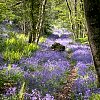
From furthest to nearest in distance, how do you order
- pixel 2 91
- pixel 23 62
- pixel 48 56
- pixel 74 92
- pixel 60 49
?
1. pixel 60 49
2. pixel 48 56
3. pixel 23 62
4. pixel 74 92
5. pixel 2 91

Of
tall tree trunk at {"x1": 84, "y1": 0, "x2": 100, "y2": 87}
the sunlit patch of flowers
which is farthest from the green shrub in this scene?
tall tree trunk at {"x1": 84, "y1": 0, "x2": 100, "y2": 87}

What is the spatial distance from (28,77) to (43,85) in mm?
743

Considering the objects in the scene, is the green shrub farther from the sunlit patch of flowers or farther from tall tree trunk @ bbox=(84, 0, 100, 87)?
tall tree trunk @ bbox=(84, 0, 100, 87)

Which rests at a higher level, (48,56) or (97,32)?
(97,32)

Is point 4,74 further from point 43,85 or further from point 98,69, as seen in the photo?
point 98,69

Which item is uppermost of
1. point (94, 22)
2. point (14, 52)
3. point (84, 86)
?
point (94, 22)

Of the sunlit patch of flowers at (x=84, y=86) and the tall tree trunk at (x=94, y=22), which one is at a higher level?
the tall tree trunk at (x=94, y=22)

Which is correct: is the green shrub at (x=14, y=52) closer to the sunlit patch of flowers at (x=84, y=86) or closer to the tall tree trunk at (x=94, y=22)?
the sunlit patch of flowers at (x=84, y=86)

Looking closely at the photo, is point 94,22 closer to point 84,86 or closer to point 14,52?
point 84,86

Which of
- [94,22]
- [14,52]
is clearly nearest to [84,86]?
[94,22]

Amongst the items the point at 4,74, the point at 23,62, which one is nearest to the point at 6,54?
the point at 23,62

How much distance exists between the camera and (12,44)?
50.9 feet

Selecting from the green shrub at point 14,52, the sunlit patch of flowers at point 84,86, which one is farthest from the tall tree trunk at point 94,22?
the green shrub at point 14,52

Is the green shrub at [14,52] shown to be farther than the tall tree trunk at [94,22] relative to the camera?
Yes
